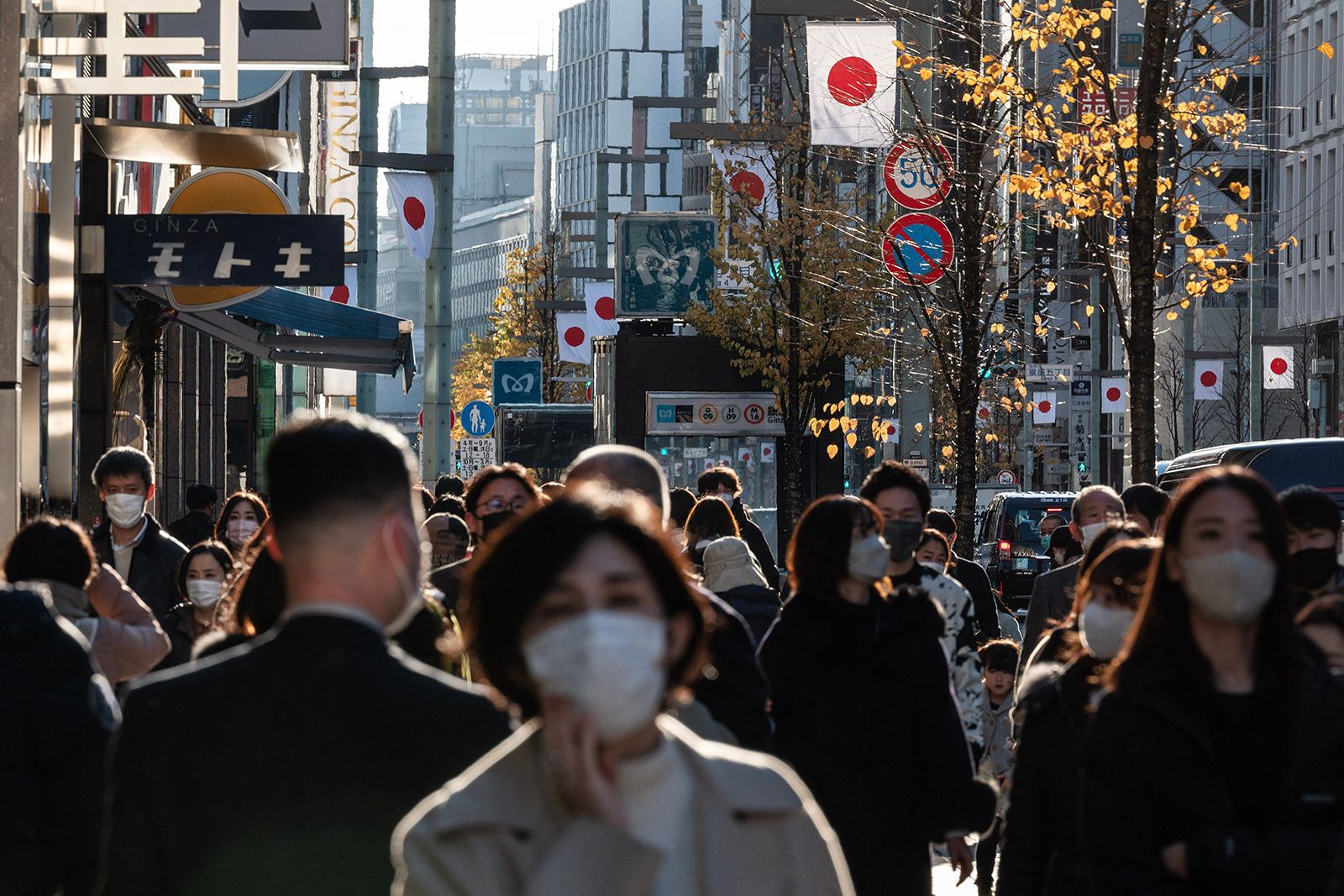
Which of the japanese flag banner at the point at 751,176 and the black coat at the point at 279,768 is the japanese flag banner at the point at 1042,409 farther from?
the black coat at the point at 279,768

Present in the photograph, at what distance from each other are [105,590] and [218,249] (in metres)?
10.3

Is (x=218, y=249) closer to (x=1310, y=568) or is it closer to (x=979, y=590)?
(x=979, y=590)

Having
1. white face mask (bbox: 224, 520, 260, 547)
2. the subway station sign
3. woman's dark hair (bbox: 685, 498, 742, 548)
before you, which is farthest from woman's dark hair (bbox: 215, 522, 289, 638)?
the subway station sign

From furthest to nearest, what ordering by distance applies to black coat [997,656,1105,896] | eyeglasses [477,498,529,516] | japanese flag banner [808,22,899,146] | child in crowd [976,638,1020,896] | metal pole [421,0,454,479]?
japanese flag banner [808,22,899,146]
metal pole [421,0,454,479]
child in crowd [976,638,1020,896]
eyeglasses [477,498,529,516]
black coat [997,656,1105,896]

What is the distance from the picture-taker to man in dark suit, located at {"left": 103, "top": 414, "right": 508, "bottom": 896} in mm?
3293

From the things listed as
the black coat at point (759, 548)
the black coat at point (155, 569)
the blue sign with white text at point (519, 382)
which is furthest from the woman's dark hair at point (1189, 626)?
the blue sign with white text at point (519, 382)

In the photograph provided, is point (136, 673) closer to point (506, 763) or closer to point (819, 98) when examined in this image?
point (506, 763)

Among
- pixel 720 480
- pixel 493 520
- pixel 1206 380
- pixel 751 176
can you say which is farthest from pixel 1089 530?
pixel 1206 380

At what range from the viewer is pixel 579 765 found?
2.87 metres

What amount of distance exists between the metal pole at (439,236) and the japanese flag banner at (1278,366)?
135 feet

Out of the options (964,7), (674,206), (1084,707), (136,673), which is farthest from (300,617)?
(674,206)

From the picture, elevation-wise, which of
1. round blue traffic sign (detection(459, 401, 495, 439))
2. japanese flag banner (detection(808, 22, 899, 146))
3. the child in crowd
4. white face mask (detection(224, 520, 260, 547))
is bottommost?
the child in crowd

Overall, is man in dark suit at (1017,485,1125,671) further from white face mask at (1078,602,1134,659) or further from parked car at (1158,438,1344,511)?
parked car at (1158,438,1344,511)

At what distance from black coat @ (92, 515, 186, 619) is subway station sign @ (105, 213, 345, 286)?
6746mm
